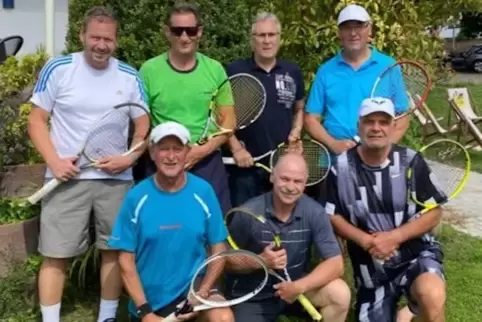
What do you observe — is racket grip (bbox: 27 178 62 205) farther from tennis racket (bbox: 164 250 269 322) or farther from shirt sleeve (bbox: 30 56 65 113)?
tennis racket (bbox: 164 250 269 322)

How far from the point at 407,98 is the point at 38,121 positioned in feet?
7.63

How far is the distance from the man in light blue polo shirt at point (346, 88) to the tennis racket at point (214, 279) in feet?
3.49

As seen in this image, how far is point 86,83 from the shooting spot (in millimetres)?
4445

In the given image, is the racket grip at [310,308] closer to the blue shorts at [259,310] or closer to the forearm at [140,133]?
the blue shorts at [259,310]

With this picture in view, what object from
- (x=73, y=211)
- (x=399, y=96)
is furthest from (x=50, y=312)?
(x=399, y=96)

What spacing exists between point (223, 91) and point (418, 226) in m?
1.38

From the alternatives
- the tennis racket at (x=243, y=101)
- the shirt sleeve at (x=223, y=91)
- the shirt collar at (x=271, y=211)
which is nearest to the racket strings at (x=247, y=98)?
the tennis racket at (x=243, y=101)

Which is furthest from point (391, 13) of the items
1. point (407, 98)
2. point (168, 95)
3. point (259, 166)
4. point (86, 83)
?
point (86, 83)

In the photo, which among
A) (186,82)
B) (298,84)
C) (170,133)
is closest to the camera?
(170,133)

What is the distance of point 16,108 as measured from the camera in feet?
19.2

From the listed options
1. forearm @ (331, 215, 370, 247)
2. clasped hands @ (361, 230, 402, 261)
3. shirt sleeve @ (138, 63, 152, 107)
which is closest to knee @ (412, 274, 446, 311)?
clasped hands @ (361, 230, 402, 261)

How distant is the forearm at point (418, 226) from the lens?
440cm

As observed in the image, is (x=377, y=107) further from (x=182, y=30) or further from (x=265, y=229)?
(x=182, y=30)

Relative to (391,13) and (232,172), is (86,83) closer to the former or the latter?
(232,172)
